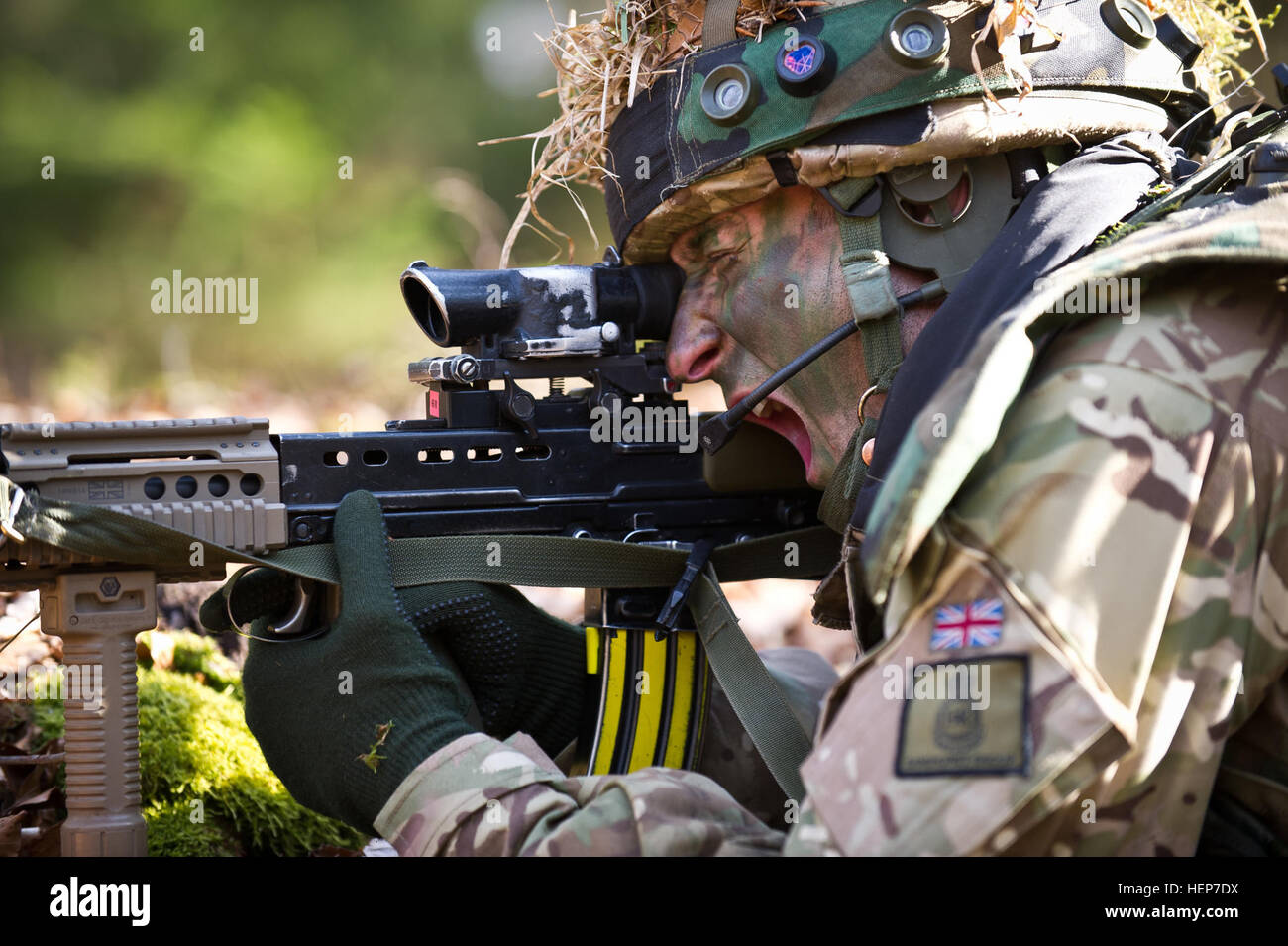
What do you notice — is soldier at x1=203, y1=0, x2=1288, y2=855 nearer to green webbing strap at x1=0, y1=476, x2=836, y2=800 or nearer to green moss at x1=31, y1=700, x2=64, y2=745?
green webbing strap at x1=0, y1=476, x2=836, y2=800

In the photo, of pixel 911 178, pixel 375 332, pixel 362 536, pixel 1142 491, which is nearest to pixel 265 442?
pixel 362 536

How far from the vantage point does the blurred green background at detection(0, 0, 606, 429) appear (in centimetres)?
733

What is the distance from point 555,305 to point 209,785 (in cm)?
138

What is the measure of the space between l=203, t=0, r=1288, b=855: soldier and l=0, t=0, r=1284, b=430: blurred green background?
4266mm

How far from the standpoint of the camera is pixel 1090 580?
166 cm

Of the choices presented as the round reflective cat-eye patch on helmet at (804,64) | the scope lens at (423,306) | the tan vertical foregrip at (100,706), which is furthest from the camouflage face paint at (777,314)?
the tan vertical foregrip at (100,706)

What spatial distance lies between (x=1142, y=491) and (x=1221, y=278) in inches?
14.1

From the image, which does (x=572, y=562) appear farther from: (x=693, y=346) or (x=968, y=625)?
(x=968, y=625)

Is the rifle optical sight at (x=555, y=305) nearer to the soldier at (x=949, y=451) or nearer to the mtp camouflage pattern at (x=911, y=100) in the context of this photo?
the soldier at (x=949, y=451)

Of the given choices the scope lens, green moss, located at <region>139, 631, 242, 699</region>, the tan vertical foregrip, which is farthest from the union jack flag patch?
green moss, located at <region>139, 631, 242, 699</region>

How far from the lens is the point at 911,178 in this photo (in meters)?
2.46

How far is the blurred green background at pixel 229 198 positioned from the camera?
7328 mm
